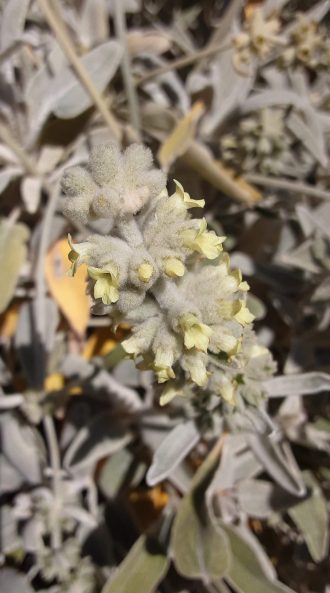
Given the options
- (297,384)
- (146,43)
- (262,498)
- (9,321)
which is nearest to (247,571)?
(262,498)

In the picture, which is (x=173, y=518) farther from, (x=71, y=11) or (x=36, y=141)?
(x=71, y=11)

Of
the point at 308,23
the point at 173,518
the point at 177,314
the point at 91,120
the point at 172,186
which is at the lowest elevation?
the point at 173,518

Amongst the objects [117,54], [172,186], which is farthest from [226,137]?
[117,54]

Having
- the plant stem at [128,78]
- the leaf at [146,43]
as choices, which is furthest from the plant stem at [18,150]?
the leaf at [146,43]

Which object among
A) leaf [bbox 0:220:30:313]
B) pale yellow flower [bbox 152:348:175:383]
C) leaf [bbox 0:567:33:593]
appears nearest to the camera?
pale yellow flower [bbox 152:348:175:383]

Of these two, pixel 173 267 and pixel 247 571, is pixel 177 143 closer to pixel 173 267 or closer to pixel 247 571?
pixel 173 267

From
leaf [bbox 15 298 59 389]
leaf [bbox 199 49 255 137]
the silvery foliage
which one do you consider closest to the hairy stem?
the silvery foliage

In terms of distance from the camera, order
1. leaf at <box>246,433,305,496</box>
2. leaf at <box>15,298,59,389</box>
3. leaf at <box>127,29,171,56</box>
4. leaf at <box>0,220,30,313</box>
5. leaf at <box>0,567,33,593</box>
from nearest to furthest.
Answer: leaf at <box>246,433,305,496</box> < leaf at <box>0,567,33,593</box> < leaf at <box>0,220,30,313</box> < leaf at <box>15,298,59,389</box> < leaf at <box>127,29,171,56</box>

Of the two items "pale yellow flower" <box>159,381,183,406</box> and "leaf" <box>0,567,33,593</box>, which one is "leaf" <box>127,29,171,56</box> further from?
"leaf" <box>0,567,33,593</box>
